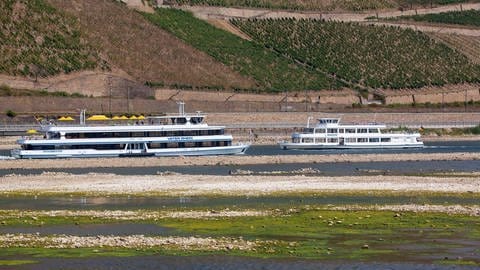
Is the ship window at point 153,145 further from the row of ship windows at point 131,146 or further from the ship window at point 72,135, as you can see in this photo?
the ship window at point 72,135

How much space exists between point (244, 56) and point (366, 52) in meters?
21.7

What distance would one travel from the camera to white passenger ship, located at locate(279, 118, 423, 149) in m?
108

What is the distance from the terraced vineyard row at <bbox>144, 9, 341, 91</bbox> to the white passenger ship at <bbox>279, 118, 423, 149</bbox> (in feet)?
159

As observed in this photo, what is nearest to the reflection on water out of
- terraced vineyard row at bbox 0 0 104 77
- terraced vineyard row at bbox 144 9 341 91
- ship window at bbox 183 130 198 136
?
ship window at bbox 183 130 198 136

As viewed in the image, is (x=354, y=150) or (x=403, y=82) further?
(x=403, y=82)

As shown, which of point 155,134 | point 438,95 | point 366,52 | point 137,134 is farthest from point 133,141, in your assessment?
point 366,52

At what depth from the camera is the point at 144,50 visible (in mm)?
157125

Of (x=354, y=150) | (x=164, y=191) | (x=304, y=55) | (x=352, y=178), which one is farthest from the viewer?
(x=304, y=55)

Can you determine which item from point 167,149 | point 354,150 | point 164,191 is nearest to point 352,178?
point 164,191

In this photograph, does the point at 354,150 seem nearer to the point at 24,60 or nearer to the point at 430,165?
the point at 430,165

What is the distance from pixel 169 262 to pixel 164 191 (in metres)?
22.8

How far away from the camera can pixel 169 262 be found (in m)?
40.5

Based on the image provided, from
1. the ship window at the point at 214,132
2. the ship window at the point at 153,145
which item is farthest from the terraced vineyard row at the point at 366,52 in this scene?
the ship window at the point at 153,145

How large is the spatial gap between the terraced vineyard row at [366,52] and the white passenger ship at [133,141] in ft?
253
